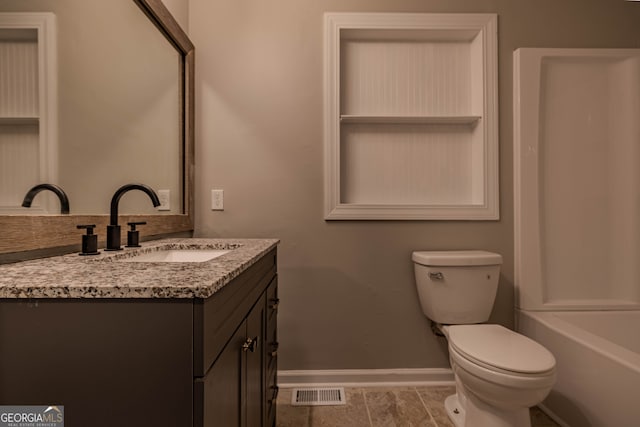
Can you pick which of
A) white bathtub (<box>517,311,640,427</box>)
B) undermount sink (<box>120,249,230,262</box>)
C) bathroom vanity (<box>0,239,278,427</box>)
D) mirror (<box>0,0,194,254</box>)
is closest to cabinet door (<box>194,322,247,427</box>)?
bathroom vanity (<box>0,239,278,427</box>)

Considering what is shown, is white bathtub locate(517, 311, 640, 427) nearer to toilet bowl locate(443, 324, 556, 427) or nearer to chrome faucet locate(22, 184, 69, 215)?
toilet bowl locate(443, 324, 556, 427)

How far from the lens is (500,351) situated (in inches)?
46.8

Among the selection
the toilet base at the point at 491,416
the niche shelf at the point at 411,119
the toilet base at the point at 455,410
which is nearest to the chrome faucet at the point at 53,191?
the niche shelf at the point at 411,119

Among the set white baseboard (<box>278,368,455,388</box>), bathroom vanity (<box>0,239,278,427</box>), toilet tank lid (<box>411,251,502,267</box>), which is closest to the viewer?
bathroom vanity (<box>0,239,278,427</box>)

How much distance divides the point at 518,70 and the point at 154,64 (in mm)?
1938

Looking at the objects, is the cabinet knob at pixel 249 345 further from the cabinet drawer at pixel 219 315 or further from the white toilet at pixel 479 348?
the white toilet at pixel 479 348

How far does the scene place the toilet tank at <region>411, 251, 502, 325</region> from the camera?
1555mm

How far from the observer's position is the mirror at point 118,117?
0.92 m

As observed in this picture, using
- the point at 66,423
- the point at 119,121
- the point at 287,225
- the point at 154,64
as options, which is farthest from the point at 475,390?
the point at 154,64

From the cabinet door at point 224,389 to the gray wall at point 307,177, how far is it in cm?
98

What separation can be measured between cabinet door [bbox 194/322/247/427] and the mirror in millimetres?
625

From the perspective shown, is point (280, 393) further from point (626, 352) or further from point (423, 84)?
point (423, 84)

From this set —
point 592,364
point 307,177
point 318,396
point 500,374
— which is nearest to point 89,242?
point 307,177

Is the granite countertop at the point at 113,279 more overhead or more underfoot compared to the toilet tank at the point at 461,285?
more overhead
